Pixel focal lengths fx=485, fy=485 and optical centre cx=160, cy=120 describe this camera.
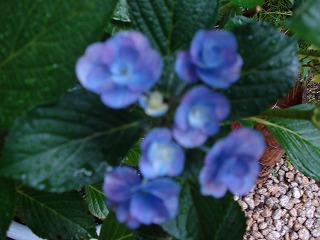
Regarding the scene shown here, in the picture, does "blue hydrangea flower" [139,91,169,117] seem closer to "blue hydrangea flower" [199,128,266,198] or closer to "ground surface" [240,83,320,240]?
"blue hydrangea flower" [199,128,266,198]

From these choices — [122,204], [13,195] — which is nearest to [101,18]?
[122,204]

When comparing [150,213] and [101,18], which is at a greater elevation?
[101,18]

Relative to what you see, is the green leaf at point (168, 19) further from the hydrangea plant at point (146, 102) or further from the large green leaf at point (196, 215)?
the large green leaf at point (196, 215)

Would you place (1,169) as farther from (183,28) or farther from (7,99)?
(183,28)

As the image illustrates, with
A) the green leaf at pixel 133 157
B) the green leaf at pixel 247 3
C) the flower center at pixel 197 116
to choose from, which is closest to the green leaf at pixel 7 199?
the flower center at pixel 197 116

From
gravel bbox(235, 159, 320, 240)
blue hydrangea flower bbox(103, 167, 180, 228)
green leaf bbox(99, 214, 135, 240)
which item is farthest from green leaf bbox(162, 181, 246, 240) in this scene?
gravel bbox(235, 159, 320, 240)

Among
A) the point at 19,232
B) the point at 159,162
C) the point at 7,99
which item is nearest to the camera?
the point at 159,162
